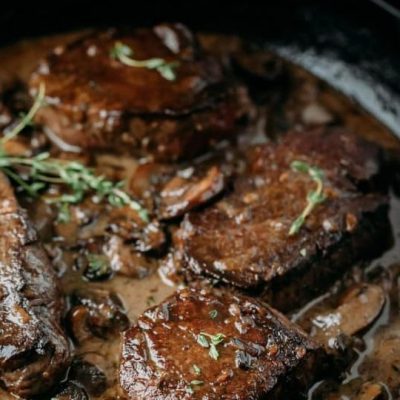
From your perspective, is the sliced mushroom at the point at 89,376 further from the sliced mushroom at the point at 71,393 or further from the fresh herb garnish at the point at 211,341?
the fresh herb garnish at the point at 211,341

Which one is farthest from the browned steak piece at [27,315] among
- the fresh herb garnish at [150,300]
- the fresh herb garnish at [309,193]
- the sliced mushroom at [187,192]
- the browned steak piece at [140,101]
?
the fresh herb garnish at [309,193]

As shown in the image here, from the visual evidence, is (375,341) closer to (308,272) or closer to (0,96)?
(308,272)

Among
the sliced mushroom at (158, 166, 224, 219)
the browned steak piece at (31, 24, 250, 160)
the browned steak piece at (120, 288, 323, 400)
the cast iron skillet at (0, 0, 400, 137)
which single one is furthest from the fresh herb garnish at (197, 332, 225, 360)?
the cast iron skillet at (0, 0, 400, 137)

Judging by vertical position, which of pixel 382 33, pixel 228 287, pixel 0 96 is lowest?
pixel 0 96

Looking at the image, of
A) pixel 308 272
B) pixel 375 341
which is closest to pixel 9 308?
pixel 308 272

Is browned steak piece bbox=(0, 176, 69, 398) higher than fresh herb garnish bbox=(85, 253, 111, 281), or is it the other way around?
browned steak piece bbox=(0, 176, 69, 398)

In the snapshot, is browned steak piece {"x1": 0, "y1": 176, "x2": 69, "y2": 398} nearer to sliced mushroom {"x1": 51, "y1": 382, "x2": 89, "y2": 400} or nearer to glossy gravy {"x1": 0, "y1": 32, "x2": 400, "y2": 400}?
sliced mushroom {"x1": 51, "y1": 382, "x2": 89, "y2": 400}
